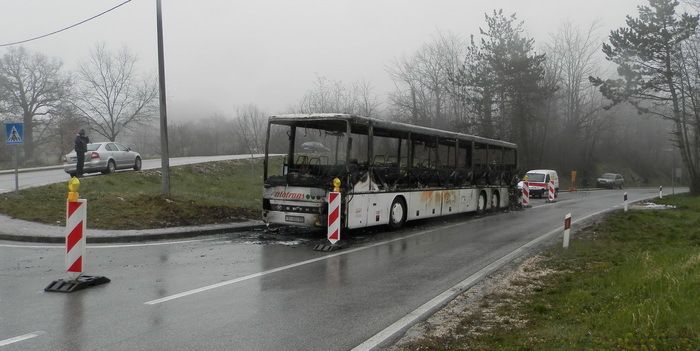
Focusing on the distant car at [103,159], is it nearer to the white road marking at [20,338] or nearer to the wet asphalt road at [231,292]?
the wet asphalt road at [231,292]

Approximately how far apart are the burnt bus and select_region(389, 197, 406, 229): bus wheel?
0.03 meters

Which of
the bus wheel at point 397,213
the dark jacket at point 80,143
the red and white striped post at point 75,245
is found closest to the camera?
the red and white striped post at point 75,245

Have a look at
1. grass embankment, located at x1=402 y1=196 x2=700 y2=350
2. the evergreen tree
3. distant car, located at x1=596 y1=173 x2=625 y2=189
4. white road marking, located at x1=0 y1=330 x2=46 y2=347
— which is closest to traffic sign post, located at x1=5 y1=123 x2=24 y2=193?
white road marking, located at x1=0 y1=330 x2=46 y2=347

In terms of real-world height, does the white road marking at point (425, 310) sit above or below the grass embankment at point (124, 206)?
below

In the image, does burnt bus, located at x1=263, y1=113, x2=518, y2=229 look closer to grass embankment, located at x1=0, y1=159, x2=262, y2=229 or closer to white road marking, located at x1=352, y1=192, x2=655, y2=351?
grass embankment, located at x1=0, y1=159, x2=262, y2=229

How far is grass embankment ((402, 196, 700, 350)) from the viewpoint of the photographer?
14.9ft

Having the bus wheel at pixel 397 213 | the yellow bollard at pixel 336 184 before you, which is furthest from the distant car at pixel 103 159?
the yellow bollard at pixel 336 184

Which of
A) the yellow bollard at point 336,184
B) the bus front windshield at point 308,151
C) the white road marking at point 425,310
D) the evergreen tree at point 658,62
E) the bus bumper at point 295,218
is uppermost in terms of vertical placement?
the evergreen tree at point 658,62

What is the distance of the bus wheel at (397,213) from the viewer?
1462 centimetres

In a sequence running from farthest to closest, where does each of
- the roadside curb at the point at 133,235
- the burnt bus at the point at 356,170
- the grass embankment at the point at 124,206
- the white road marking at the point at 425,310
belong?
1. the grass embankment at the point at 124,206
2. the burnt bus at the point at 356,170
3. the roadside curb at the point at 133,235
4. the white road marking at the point at 425,310

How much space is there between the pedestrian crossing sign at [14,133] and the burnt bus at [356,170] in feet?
24.7

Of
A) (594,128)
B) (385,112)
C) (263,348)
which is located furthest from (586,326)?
(594,128)

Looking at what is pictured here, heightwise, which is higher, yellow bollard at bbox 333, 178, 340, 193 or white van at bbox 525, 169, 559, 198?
yellow bollard at bbox 333, 178, 340, 193

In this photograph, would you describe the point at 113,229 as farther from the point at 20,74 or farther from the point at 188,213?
the point at 20,74
